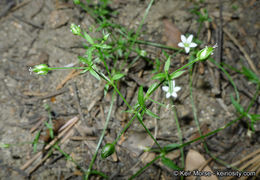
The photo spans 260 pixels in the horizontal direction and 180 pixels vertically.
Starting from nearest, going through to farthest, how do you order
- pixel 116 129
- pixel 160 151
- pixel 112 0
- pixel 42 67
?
1. pixel 42 67
2. pixel 160 151
3. pixel 116 129
4. pixel 112 0

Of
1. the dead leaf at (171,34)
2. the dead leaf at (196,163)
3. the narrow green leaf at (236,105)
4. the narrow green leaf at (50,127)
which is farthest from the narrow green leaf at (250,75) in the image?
the narrow green leaf at (50,127)

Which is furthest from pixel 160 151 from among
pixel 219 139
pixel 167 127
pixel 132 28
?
pixel 132 28

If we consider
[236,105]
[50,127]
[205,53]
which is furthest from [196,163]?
[50,127]

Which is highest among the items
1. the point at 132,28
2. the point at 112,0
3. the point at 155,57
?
the point at 112,0

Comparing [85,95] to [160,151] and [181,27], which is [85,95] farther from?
[181,27]

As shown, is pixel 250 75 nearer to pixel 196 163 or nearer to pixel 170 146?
pixel 196 163

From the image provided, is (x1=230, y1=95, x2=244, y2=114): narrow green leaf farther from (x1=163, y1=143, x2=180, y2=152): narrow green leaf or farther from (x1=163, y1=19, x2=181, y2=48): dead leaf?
(x1=163, y1=19, x2=181, y2=48): dead leaf
